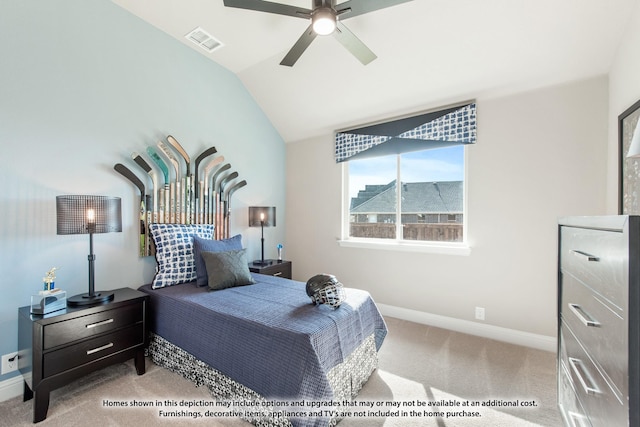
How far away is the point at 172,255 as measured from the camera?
2.52 meters

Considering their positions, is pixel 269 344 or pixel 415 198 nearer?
pixel 269 344

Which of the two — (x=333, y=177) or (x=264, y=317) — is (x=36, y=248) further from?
(x=333, y=177)

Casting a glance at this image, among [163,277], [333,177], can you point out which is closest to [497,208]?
[333,177]

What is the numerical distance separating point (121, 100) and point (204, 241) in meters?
1.48

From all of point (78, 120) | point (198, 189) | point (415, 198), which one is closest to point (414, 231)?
point (415, 198)

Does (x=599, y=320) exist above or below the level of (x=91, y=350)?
above

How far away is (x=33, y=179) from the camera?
201cm

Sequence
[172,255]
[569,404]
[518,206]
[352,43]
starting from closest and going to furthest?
1. [569,404]
2. [352,43]
3. [172,255]
4. [518,206]

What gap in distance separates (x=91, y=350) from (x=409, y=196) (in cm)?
328

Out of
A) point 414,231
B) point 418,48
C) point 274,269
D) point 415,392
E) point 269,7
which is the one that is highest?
point 418,48

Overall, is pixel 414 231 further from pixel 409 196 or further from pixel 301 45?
pixel 301 45

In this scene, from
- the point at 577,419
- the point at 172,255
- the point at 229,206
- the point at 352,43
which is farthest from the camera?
the point at 229,206

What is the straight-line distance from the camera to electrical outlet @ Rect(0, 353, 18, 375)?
188 centimetres

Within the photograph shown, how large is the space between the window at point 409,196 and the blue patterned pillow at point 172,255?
6.86ft
